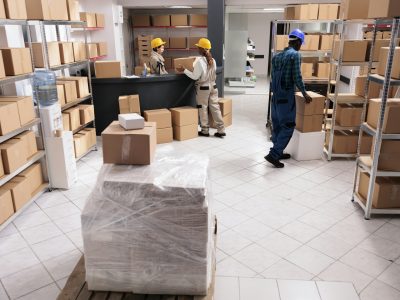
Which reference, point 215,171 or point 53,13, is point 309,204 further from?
point 53,13

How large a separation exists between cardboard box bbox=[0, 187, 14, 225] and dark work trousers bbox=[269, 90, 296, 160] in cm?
337

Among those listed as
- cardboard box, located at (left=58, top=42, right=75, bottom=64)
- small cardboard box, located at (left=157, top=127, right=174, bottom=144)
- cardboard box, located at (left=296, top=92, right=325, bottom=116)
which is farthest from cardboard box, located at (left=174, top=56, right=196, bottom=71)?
cardboard box, located at (left=296, top=92, right=325, bottom=116)

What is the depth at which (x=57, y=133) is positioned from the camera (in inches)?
164

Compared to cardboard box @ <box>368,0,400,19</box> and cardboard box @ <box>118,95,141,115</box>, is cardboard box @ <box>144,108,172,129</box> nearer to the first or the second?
cardboard box @ <box>118,95,141,115</box>

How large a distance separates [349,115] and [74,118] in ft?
13.0

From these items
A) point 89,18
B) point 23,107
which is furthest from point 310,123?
point 89,18

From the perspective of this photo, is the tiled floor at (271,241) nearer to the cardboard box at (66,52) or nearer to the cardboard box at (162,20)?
the cardboard box at (66,52)

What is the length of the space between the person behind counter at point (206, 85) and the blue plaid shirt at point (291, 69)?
60.4 inches

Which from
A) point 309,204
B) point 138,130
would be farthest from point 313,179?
point 138,130

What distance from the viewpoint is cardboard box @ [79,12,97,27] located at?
6.93 meters

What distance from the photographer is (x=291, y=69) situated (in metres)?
4.72

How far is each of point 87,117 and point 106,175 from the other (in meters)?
3.66

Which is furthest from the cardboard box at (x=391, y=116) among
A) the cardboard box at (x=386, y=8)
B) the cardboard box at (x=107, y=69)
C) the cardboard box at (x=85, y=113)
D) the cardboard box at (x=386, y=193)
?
the cardboard box at (x=107, y=69)

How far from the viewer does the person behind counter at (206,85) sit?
596 centimetres
